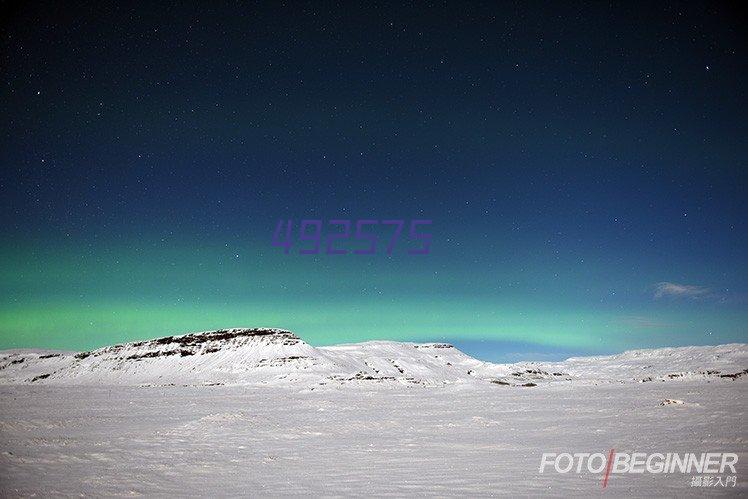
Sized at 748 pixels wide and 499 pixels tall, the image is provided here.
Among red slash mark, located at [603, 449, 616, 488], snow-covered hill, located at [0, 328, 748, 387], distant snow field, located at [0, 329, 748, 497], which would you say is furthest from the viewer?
snow-covered hill, located at [0, 328, 748, 387]

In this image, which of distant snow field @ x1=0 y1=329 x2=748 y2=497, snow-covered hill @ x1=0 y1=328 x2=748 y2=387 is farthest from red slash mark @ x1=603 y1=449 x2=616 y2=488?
snow-covered hill @ x1=0 y1=328 x2=748 y2=387

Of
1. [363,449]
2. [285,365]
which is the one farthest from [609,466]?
[285,365]

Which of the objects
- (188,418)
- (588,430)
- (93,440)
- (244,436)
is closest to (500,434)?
(588,430)

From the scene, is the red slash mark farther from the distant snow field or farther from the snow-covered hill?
the snow-covered hill

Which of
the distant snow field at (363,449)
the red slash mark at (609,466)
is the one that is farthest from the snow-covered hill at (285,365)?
the red slash mark at (609,466)

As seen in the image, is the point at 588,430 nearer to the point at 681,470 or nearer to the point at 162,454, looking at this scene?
the point at 681,470

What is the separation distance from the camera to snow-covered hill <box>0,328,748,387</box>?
311ft

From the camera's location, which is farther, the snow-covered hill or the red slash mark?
the snow-covered hill

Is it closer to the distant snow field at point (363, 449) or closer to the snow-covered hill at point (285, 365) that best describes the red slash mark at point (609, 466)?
the distant snow field at point (363, 449)

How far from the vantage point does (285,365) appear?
98.2m

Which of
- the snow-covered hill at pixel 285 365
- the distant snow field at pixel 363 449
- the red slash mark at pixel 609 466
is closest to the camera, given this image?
the red slash mark at pixel 609 466

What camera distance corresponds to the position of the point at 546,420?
24.1 meters

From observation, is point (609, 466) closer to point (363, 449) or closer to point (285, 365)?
point (363, 449)

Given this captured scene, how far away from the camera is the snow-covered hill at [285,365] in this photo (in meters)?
94.9
